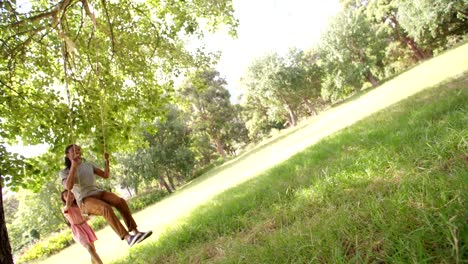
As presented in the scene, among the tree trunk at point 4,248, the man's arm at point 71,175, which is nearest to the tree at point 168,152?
the man's arm at point 71,175

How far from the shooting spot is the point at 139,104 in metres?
9.05

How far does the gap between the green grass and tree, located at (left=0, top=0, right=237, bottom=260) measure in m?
3.41

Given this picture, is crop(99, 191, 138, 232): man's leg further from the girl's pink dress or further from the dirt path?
the dirt path

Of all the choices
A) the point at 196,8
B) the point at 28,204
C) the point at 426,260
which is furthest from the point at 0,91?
the point at 28,204

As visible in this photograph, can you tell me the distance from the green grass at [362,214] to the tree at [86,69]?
3.41 meters

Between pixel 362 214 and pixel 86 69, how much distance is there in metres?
8.55

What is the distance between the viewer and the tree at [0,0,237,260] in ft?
23.2

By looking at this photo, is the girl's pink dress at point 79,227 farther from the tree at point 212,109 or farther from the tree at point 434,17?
the tree at point 212,109

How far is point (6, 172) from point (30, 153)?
1454 mm

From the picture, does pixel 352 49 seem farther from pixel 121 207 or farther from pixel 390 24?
pixel 121 207

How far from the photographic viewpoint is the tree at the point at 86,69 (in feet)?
23.2

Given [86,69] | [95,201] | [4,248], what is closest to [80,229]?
[95,201]

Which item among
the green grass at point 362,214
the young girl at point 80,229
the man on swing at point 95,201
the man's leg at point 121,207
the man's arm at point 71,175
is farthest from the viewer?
the young girl at point 80,229

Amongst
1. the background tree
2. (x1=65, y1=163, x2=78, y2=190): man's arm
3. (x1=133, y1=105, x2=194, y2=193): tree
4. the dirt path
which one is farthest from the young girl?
(x1=133, y1=105, x2=194, y2=193): tree
